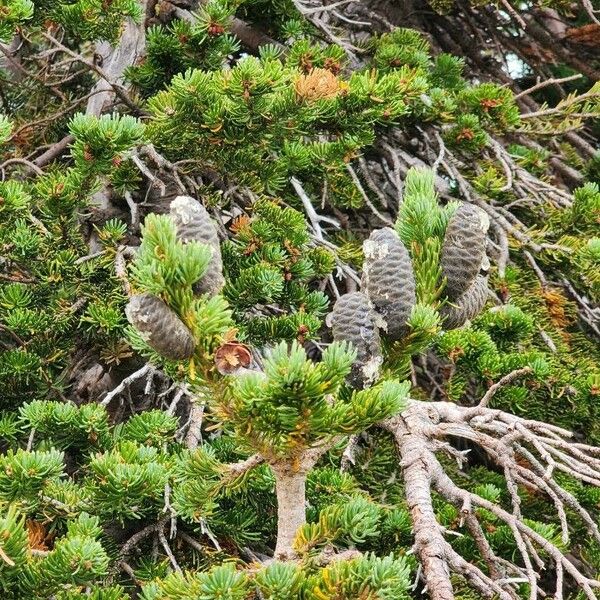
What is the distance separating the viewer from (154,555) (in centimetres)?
161

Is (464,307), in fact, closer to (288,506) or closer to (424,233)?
(424,233)

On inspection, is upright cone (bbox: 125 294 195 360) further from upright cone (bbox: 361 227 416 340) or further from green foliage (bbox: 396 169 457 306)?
green foliage (bbox: 396 169 457 306)

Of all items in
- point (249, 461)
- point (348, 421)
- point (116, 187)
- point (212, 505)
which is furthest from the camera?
point (116, 187)

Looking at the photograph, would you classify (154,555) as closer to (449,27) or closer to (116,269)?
(116,269)

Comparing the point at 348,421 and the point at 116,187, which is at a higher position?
the point at 348,421

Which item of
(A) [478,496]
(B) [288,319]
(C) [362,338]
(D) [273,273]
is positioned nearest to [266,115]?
(D) [273,273]

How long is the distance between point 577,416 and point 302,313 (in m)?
0.86

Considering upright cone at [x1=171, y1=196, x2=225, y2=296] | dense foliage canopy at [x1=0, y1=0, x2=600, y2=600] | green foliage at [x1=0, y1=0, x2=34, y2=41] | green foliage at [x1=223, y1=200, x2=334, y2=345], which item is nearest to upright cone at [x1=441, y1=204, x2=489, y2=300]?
dense foliage canopy at [x1=0, y1=0, x2=600, y2=600]

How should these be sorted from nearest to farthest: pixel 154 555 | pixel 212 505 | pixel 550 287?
Answer: 1. pixel 212 505
2. pixel 154 555
3. pixel 550 287

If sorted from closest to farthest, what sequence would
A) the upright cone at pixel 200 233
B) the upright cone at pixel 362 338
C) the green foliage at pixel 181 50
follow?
the upright cone at pixel 200 233 < the upright cone at pixel 362 338 < the green foliage at pixel 181 50

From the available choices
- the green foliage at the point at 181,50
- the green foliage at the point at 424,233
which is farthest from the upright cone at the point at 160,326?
the green foliage at the point at 181,50

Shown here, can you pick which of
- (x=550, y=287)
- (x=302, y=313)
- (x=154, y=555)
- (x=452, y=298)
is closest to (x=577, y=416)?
(x=550, y=287)

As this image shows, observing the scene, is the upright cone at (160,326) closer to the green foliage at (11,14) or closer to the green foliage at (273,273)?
the green foliage at (273,273)

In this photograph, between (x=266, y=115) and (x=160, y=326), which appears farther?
(x=266, y=115)
